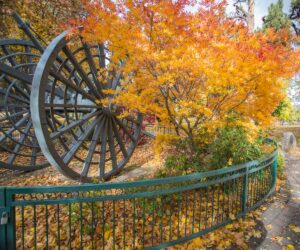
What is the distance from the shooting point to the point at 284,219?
3.77 meters

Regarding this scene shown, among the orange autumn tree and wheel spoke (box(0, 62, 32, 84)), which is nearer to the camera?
the orange autumn tree

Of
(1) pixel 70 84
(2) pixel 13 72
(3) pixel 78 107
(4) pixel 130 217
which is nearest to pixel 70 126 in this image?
(3) pixel 78 107

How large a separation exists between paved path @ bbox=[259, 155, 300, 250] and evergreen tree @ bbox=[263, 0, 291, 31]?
21.0m

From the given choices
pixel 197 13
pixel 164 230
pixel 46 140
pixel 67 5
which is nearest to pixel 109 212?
pixel 164 230

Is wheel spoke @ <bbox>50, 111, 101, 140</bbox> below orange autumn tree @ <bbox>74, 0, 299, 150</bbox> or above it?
below

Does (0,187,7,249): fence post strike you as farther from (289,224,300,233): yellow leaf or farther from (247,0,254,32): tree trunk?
(247,0,254,32): tree trunk

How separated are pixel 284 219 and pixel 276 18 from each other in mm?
23856

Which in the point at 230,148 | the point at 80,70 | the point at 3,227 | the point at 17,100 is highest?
the point at 80,70

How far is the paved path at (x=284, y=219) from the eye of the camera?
3.11 meters

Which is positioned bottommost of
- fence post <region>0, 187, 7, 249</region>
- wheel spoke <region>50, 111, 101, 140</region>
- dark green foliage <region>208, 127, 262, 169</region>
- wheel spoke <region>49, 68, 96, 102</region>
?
fence post <region>0, 187, 7, 249</region>

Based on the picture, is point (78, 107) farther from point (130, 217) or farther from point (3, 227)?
point (3, 227)

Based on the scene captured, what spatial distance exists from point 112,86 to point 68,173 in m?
2.84

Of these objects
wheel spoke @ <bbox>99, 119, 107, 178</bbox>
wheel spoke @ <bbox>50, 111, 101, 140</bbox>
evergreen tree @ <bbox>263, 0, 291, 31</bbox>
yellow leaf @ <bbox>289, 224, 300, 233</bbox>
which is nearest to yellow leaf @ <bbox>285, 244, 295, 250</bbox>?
yellow leaf @ <bbox>289, 224, 300, 233</bbox>

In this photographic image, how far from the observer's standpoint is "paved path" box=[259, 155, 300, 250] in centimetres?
311
